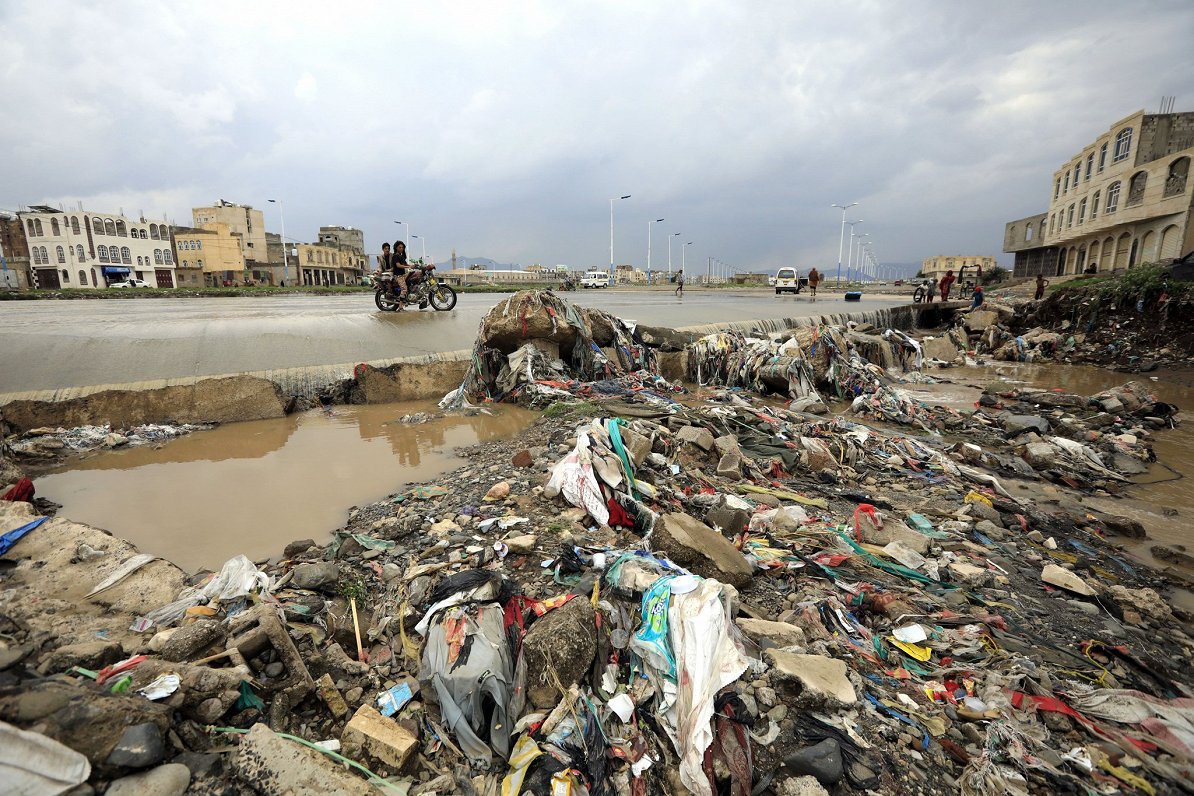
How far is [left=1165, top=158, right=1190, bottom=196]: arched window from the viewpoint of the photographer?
23312 millimetres

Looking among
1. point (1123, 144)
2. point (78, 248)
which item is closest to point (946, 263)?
point (1123, 144)

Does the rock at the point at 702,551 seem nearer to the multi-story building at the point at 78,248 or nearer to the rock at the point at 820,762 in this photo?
the rock at the point at 820,762

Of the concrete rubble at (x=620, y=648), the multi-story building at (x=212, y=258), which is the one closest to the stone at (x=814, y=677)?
the concrete rubble at (x=620, y=648)

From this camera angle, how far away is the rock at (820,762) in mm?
1826

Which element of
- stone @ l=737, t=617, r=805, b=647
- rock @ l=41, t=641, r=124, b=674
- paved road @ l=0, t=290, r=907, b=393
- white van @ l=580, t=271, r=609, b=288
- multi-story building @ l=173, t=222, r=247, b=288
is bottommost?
stone @ l=737, t=617, r=805, b=647

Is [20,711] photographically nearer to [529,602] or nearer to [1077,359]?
[529,602]

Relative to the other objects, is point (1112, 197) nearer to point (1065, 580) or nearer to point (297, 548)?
point (1065, 580)

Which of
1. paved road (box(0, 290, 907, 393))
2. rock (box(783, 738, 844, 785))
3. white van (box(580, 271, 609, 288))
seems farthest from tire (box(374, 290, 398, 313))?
white van (box(580, 271, 609, 288))

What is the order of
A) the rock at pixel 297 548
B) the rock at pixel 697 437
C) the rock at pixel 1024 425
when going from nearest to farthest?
1. the rock at pixel 297 548
2. the rock at pixel 697 437
3. the rock at pixel 1024 425

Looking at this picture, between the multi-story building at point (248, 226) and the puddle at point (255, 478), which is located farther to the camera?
the multi-story building at point (248, 226)

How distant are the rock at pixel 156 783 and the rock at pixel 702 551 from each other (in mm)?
2264

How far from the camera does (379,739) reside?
1.90 metres

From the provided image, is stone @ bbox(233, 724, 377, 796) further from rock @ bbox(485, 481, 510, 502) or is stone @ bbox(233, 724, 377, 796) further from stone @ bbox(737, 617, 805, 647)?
rock @ bbox(485, 481, 510, 502)

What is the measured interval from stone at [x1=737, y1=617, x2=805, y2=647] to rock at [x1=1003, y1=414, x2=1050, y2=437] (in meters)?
6.39
